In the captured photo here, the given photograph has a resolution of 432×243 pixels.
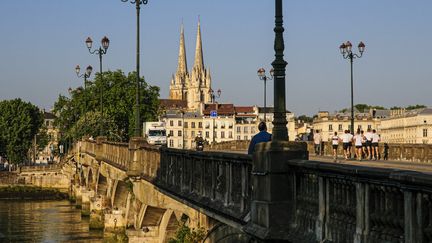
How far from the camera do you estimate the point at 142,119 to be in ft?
367

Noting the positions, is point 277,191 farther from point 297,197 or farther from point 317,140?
point 317,140

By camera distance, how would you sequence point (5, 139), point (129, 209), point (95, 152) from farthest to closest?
point (5, 139)
point (95, 152)
point (129, 209)

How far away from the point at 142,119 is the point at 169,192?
8978 centimetres

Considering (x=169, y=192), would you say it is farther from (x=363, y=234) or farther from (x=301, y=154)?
(x=363, y=234)

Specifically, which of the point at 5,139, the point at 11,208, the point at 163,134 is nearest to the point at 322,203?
the point at 163,134

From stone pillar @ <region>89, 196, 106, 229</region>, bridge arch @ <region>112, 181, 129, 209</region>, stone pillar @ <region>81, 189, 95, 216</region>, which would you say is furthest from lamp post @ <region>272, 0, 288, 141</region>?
stone pillar @ <region>81, 189, 95, 216</region>

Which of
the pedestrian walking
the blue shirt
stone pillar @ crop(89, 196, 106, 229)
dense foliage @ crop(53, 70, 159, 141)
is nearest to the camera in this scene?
the blue shirt

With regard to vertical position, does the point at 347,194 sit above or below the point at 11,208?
above

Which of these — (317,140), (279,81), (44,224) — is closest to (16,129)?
(44,224)

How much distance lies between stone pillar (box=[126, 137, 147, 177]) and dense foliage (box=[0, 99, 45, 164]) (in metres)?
110

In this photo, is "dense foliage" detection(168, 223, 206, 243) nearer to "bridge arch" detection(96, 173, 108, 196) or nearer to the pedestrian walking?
the pedestrian walking

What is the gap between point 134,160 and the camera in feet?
100

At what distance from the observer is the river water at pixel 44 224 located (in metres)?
55.3

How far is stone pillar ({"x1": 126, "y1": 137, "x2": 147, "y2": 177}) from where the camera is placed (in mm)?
29688
